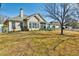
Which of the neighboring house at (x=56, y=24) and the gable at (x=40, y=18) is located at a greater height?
the gable at (x=40, y=18)

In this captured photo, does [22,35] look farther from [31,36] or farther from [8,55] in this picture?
[8,55]

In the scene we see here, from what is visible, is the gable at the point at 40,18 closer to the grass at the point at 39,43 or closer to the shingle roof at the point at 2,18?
the grass at the point at 39,43

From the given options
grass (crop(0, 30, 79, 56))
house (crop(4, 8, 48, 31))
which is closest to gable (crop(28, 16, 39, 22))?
house (crop(4, 8, 48, 31))

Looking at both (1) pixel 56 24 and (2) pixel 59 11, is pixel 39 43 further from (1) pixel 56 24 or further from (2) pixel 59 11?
(2) pixel 59 11

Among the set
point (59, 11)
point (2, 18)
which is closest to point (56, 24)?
point (59, 11)

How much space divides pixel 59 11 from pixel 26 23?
45 cm

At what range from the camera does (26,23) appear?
10.1ft

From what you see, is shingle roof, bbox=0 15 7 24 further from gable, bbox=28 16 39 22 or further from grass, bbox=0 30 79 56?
gable, bbox=28 16 39 22

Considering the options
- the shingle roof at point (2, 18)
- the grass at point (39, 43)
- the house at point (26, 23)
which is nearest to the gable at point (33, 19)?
the house at point (26, 23)

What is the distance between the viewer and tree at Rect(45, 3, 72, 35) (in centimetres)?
299

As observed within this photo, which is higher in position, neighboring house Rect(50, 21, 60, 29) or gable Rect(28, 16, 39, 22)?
gable Rect(28, 16, 39, 22)

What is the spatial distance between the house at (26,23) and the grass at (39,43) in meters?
0.07

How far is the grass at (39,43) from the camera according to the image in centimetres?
297

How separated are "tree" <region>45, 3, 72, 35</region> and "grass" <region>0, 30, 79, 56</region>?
16 cm
